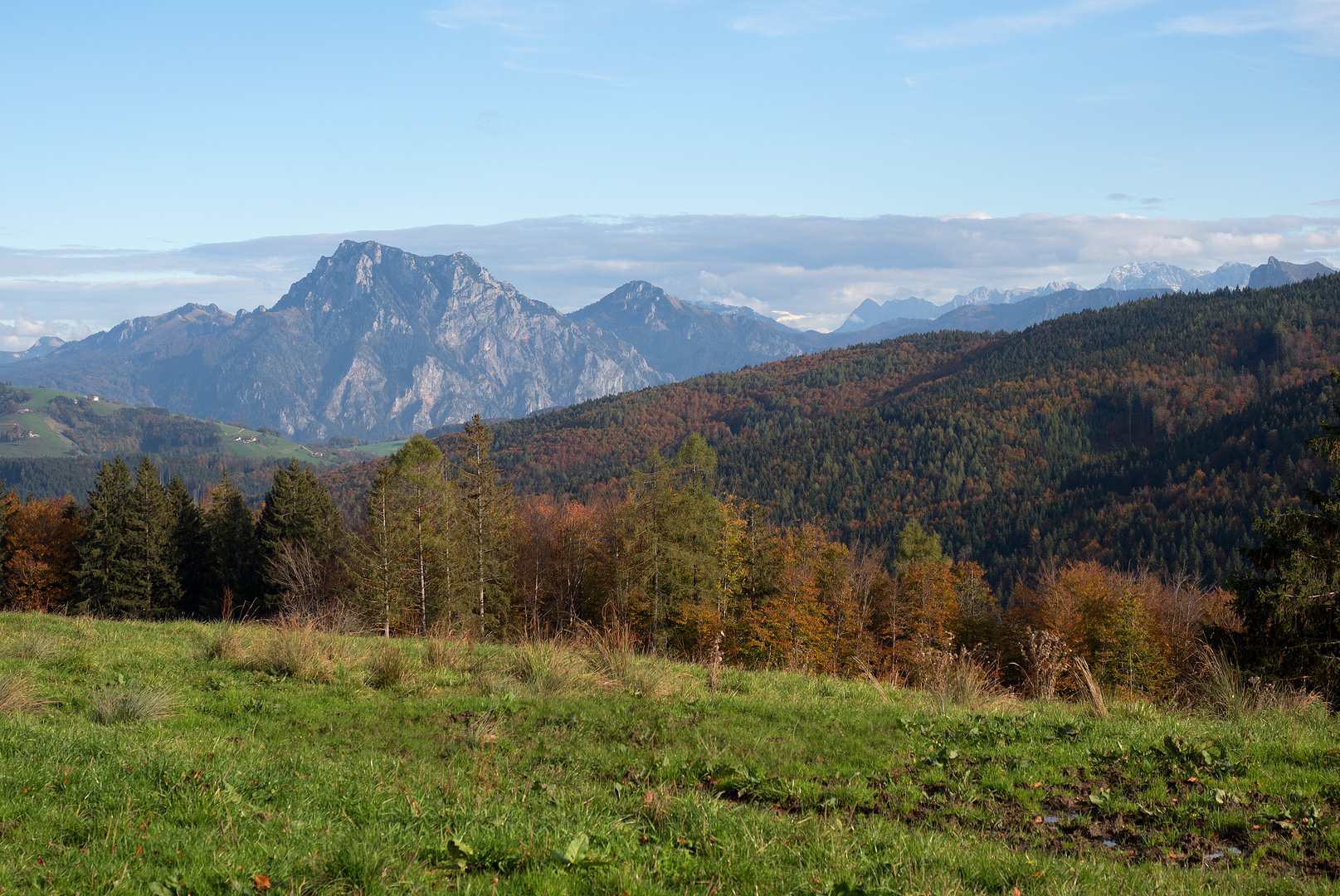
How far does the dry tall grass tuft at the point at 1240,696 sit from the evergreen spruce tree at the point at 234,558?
45.2m

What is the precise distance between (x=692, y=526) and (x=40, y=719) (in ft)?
109

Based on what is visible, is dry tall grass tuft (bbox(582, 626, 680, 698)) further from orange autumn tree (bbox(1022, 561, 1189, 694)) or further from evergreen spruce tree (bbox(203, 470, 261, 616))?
evergreen spruce tree (bbox(203, 470, 261, 616))

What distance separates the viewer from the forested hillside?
111 metres

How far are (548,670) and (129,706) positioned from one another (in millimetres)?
4338

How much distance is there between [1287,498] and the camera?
100062 millimetres

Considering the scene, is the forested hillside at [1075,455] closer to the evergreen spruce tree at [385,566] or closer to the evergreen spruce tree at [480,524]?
the evergreen spruce tree at [480,524]

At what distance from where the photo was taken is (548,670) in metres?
9.62

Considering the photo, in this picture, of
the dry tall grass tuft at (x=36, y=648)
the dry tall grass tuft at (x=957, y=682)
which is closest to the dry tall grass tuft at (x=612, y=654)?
the dry tall grass tuft at (x=957, y=682)

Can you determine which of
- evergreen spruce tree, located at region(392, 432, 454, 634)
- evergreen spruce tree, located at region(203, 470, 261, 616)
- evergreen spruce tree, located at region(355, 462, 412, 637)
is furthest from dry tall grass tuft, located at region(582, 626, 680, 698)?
evergreen spruce tree, located at region(203, 470, 261, 616)

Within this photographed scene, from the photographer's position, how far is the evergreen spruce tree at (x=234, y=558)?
44.2 m

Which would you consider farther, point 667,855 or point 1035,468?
point 1035,468

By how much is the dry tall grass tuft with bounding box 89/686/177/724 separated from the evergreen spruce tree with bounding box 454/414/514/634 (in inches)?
1145

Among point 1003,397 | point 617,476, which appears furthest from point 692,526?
point 1003,397

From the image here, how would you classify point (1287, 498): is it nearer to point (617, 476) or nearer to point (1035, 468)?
point (1035, 468)
